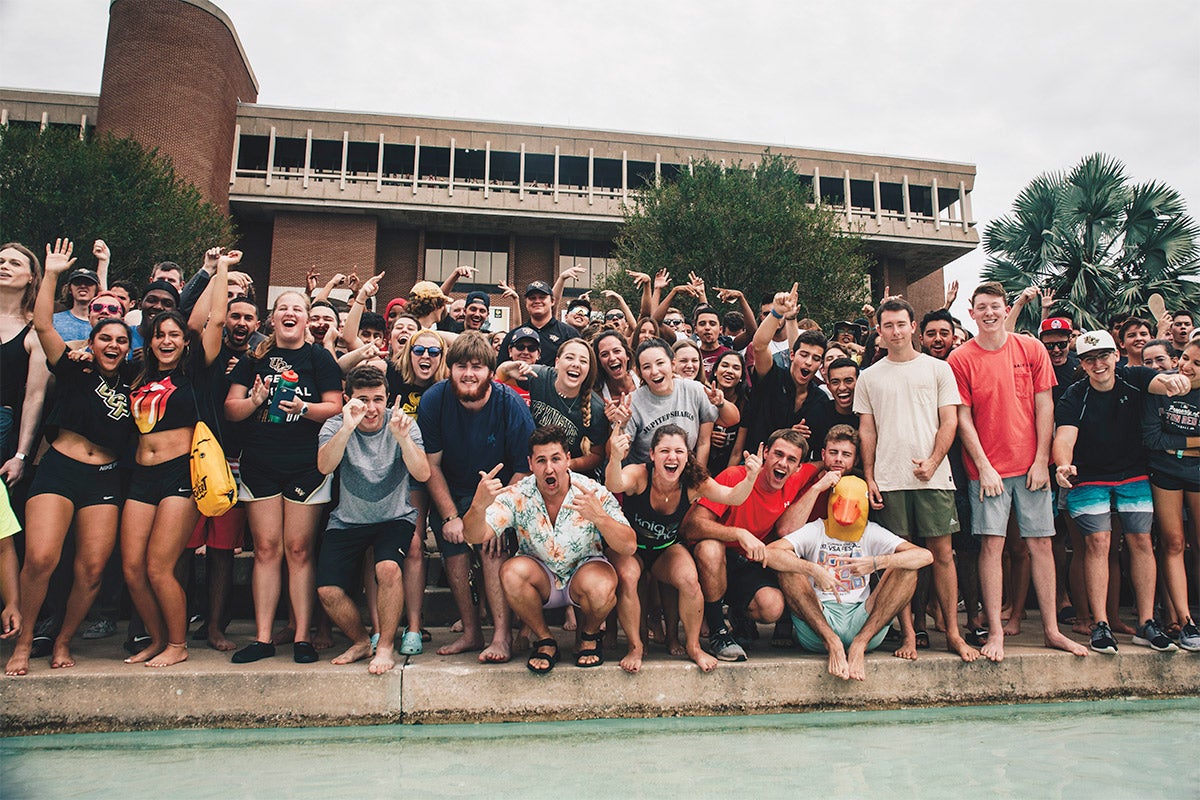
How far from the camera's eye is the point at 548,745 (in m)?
3.83

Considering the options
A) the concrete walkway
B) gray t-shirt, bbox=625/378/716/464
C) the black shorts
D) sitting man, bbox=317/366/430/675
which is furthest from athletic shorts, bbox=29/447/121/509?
gray t-shirt, bbox=625/378/716/464

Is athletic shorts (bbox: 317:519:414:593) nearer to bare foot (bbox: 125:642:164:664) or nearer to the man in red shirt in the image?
bare foot (bbox: 125:642:164:664)

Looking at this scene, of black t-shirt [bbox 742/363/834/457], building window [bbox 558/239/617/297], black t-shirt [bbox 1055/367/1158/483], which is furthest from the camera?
building window [bbox 558/239/617/297]

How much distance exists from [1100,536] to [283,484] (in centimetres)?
→ 544

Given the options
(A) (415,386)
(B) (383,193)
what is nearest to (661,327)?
(A) (415,386)

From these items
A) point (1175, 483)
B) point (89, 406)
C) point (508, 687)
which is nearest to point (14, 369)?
point (89, 406)

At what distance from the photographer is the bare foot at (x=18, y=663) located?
157 inches

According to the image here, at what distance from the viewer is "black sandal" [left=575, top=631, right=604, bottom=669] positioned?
14.3 ft

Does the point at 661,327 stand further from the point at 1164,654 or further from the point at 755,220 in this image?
the point at 755,220

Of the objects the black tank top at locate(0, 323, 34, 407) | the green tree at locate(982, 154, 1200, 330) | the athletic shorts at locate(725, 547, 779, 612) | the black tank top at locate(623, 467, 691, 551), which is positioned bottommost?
the athletic shorts at locate(725, 547, 779, 612)

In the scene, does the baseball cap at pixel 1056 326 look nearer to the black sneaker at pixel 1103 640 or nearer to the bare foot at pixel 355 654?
the black sneaker at pixel 1103 640

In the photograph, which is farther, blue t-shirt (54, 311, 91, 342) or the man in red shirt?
blue t-shirt (54, 311, 91, 342)

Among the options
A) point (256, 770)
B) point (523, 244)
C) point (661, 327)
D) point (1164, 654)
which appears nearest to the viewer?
point (256, 770)

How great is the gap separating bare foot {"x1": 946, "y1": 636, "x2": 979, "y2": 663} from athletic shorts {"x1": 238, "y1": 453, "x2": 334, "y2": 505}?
417 cm
